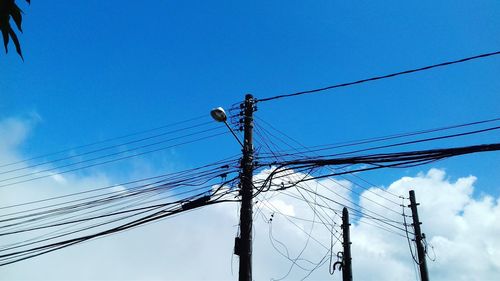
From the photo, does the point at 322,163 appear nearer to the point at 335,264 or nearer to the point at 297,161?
the point at 297,161

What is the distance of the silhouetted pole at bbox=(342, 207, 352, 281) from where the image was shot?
14158mm

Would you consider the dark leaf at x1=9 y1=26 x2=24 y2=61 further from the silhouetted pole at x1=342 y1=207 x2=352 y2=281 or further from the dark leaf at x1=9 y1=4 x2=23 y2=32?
the silhouetted pole at x1=342 y1=207 x2=352 y2=281

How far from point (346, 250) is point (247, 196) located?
7343mm

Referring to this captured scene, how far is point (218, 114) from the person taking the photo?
9.36 metres

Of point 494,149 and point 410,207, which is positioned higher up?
point 410,207

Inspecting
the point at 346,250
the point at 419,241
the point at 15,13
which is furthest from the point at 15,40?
the point at 419,241

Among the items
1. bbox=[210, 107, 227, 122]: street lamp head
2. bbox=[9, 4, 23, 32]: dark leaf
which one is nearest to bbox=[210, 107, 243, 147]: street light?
bbox=[210, 107, 227, 122]: street lamp head

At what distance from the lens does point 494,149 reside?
21.6 ft

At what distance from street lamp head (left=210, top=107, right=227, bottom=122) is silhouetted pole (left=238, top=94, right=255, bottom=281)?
36.5 inches

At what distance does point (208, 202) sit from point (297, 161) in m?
2.46

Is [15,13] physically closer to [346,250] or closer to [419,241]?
[346,250]

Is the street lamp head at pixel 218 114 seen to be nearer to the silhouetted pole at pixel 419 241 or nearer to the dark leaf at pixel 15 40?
the dark leaf at pixel 15 40

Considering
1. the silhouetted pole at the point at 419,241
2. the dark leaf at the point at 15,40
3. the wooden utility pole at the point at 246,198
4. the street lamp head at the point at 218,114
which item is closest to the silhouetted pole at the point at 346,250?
the silhouetted pole at the point at 419,241

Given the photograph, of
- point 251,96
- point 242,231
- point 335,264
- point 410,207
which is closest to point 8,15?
point 242,231
